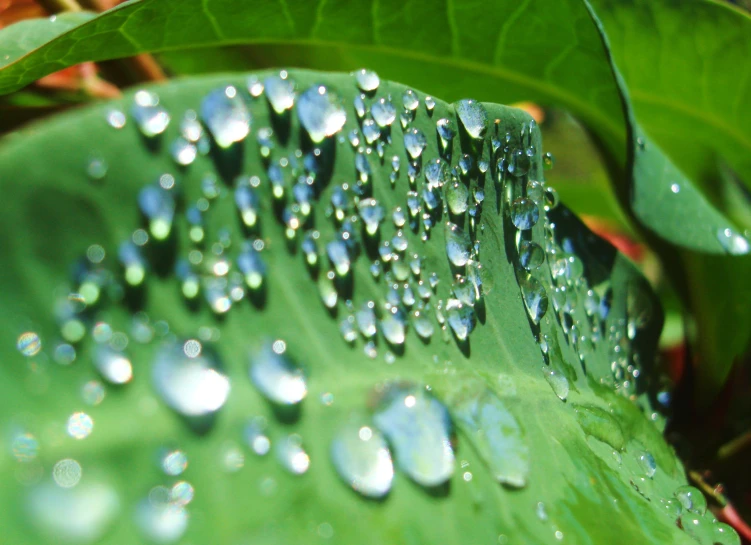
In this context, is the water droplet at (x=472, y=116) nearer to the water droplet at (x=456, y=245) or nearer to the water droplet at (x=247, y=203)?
the water droplet at (x=456, y=245)

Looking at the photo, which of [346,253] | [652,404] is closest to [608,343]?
[652,404]

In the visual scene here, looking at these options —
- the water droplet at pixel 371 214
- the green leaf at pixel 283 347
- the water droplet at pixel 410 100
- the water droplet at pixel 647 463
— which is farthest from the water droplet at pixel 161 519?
the water droplet at pixel 647 463

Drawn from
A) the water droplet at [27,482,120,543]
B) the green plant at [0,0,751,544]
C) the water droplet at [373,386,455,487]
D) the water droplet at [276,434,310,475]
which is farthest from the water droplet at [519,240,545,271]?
the water droplet at [27,482,120,543]

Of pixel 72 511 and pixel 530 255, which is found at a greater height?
pixel 72 511

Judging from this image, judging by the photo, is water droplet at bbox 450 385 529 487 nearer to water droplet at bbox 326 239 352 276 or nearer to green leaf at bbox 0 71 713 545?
green leaf at bbox 0 71 713 545

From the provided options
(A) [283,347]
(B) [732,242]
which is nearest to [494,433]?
(A) [283,347]

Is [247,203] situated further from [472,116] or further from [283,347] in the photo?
[472,116]
